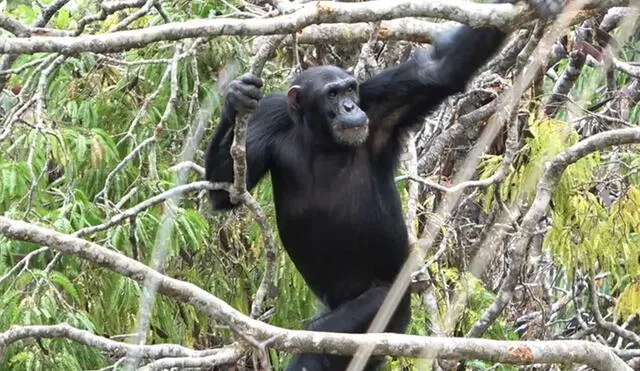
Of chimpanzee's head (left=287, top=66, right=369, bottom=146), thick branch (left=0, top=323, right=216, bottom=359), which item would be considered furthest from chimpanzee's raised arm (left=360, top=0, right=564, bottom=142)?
thick branch (left=0, top=323, right=216, bottom=359)

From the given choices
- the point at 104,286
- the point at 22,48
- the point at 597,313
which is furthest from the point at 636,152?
the point at 22,48

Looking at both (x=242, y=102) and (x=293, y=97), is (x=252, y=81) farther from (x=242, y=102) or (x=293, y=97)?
(x=293, y=97)

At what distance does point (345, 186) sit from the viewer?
5488 millimetres

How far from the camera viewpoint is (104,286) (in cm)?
575

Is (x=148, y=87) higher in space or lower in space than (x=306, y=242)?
higher

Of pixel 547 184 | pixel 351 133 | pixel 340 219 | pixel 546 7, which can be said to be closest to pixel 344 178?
pixel 340 219

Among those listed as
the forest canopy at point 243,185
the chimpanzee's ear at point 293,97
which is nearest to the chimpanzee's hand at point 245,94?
the forest canopy at point 243,185

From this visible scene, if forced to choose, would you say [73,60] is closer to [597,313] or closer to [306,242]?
[306,242]

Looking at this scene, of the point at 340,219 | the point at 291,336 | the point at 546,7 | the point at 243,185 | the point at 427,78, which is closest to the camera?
the point at 291,336

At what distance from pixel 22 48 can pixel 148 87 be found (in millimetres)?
2596

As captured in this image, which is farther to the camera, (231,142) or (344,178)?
(344,178)

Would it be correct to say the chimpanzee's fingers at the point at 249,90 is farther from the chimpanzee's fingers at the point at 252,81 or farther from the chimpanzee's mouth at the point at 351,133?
the chimpanzee's mouth at the point at 351,133

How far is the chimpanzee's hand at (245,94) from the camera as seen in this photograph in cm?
440

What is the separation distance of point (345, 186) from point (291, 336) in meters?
2.16
